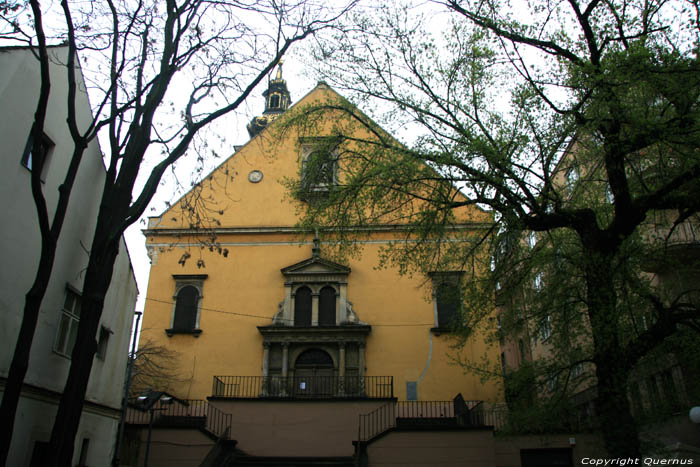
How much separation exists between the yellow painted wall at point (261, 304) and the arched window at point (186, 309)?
0.30 m

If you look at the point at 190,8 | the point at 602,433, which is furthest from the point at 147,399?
the point at 602,433

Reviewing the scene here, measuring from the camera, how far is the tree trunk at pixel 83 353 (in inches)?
296

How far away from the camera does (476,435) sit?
1413 cm

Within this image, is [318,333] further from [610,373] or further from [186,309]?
[610,373]

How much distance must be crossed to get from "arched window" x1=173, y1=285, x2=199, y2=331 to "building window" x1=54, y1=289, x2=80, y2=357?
29.0 ft

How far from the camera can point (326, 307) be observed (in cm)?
1977

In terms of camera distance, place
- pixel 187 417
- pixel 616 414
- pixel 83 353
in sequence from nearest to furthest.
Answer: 1. pixel 83 353
2. pixel 616 414
3. pixel 187 417

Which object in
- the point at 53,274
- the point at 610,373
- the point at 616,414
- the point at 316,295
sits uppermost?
the point at 316,295

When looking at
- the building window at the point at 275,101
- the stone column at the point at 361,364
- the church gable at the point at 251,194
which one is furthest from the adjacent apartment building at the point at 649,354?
the building window at the point at 275,101

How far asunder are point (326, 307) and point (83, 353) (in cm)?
1213

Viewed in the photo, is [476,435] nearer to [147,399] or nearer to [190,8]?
[147,399]

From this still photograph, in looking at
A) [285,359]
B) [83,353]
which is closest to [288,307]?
[285,359]

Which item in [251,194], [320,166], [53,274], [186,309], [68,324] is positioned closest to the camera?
[53,274]

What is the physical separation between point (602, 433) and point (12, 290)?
981 centimetres
